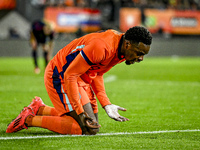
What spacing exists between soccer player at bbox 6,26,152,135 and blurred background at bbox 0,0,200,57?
1916 cm

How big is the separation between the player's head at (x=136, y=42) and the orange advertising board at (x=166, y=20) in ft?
75.4

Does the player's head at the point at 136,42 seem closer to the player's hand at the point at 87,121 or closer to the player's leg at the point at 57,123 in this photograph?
the player's hand at the point at 87,121

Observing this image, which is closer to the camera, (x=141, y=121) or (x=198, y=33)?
(x=141, y=121)

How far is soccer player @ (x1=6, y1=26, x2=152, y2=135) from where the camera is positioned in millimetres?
4027

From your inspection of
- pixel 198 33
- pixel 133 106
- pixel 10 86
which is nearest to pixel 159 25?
pixel 198 33

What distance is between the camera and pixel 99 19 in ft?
85.0

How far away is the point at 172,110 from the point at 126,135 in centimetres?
209

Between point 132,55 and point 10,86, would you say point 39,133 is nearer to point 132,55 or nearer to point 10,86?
point 132,55

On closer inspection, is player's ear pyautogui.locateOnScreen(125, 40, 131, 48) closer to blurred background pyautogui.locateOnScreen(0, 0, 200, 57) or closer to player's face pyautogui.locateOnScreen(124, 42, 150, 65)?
player's face pyautogui.locateOnScreen(124, 42, 150, 65)

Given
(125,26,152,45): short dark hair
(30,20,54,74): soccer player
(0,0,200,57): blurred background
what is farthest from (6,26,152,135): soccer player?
(0,0,200,57): blurred background

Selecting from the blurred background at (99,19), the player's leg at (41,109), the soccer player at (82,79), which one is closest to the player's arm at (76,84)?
the soccer player at (82,79)

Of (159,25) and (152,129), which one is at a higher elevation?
(152,129)

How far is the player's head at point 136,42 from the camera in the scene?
4.01m

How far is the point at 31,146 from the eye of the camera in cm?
394
